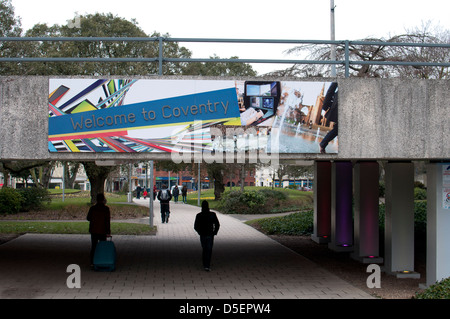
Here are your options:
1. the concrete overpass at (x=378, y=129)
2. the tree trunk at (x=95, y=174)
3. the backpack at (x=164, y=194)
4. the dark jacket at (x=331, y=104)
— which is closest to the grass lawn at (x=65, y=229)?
the backpack at (x=164, y=194)

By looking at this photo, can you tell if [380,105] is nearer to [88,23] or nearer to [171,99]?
[171,99]

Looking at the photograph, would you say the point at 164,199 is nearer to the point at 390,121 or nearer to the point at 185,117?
the point at 185,117

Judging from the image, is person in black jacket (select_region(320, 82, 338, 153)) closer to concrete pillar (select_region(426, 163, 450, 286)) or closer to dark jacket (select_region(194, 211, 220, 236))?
concrete pillar (select_region(426, 163, 450, 286))

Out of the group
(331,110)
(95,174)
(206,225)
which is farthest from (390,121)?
(95,174)

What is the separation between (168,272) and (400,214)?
518 centimetres

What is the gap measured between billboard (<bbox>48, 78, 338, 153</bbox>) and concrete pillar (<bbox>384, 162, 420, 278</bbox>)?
9.50ft

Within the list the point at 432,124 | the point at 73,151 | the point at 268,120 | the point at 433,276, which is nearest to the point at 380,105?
the point at 432,124

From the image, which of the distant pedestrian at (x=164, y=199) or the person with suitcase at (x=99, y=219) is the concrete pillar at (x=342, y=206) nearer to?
the person with suitcase at (x=99, y=219)

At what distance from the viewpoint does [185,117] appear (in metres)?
9.06

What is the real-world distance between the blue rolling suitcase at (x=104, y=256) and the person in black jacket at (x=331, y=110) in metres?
5.02

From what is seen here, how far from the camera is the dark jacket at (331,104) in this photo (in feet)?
30.1

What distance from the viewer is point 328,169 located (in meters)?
16.2

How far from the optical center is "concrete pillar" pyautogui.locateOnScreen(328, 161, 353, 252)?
14.8 meters
